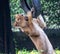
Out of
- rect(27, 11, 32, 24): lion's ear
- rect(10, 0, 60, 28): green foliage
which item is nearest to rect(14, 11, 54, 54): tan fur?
rect(27, 11, 32, 24): lion's ear

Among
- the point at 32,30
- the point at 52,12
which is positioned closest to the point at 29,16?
the point at 32,30

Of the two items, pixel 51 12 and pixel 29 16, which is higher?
pixel 29 16

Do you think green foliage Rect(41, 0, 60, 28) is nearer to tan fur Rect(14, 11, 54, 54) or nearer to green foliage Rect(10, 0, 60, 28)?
green foliage Rect(10, 0, 60, 28)

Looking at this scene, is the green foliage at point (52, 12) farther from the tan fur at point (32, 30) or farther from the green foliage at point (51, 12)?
the tan fur at point (32, 30)

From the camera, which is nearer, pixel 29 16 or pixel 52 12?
pixel 29 16

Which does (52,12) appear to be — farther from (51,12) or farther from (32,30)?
(32,30)

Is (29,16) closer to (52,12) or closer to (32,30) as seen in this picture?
(32,30)

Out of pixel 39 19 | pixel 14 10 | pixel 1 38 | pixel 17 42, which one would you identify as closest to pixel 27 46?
pixel 17 42

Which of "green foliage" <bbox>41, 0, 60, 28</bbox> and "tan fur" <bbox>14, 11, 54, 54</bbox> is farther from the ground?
"tan fur" <bbox>14, 11, 54, 54</bbox>

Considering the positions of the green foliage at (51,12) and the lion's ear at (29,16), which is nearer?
the lion's ear at (29,16)

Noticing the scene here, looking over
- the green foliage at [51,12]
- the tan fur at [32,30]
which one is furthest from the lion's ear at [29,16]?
the green foliage at [51,12]

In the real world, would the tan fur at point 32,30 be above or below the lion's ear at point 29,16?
below

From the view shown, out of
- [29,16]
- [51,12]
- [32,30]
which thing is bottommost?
[51,12]

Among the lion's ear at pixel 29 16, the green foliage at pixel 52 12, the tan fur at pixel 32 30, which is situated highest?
the lion's ear at pixel 29 16
